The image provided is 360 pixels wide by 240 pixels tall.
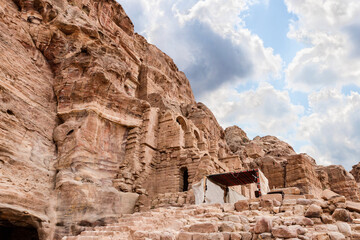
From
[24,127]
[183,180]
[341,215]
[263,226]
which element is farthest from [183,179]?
[263,226]

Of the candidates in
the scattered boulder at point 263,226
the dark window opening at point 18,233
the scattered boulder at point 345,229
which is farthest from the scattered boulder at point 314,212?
the dark window opening at point 18,233

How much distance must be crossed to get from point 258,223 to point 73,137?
967 cm

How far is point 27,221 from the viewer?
377 inches

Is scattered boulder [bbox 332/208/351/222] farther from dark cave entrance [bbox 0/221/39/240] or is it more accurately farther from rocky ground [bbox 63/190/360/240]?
dark cave entrance [bbox 0/221/39/240]

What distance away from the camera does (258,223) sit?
591 centimetres

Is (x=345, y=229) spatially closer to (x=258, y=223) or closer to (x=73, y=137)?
(x=258, y=223)

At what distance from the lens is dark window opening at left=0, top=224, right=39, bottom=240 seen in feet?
39.2

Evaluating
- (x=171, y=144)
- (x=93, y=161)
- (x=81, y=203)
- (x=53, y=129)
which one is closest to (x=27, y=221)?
(x=81, y=203)

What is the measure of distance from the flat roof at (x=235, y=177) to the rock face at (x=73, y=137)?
0.84 m

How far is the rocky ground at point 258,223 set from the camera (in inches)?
221

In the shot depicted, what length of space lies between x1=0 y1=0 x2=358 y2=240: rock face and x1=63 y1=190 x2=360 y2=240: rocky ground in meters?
0.63

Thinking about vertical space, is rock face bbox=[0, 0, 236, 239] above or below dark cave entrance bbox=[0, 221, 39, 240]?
above

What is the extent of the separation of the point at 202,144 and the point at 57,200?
15.9 metres

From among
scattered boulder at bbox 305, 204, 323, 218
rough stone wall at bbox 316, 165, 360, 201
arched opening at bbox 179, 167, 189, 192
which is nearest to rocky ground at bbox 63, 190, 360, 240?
scattered boulder at bbox 305, 204, 323, 218
